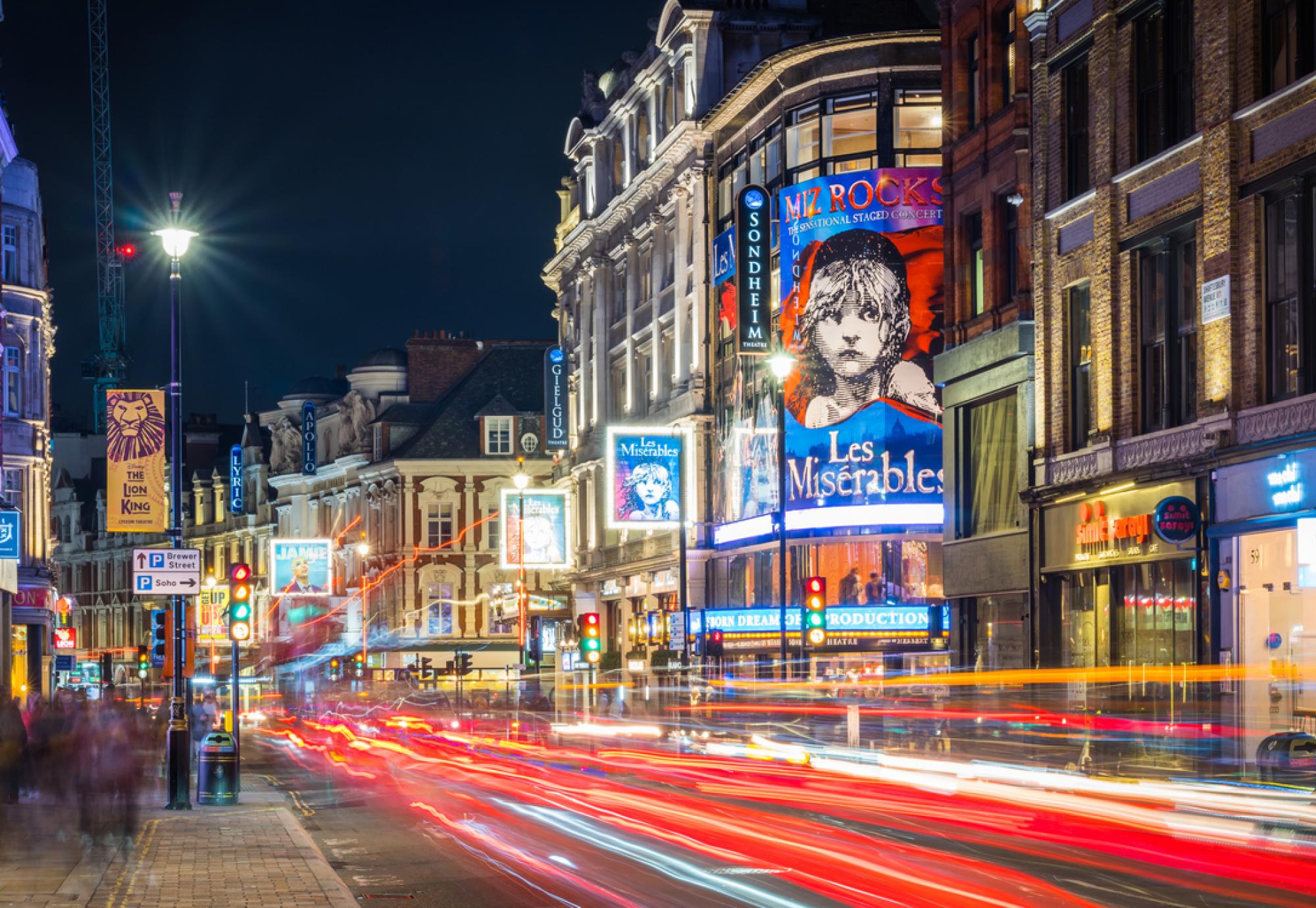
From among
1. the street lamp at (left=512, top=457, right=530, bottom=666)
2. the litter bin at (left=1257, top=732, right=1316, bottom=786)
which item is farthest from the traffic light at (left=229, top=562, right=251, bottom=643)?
the street lamp at (left=512, top=457, right=530, bottom=666)

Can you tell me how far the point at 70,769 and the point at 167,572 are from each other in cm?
339

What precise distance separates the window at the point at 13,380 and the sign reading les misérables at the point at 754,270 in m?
23.5

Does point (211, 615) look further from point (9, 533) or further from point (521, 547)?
point (521, 547)

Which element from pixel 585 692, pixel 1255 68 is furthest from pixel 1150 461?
pixel 585 692

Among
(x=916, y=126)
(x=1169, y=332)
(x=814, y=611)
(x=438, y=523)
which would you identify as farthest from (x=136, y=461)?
(x=438, y=523)

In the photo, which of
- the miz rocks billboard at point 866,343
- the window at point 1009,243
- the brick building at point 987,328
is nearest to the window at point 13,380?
the miz rocks billboard at point 866,343

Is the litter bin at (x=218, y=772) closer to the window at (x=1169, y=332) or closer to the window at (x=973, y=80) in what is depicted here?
the window at (x=1169, y=332)

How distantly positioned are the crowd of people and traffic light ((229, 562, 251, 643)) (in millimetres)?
3488

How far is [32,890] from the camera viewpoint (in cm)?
1577

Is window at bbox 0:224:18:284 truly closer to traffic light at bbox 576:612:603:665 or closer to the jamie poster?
traffic light at bbox 576:612:603:665

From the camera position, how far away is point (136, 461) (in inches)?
1286

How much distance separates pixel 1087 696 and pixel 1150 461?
8.62 meters

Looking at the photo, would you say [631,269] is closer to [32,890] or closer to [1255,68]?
[1255,68]

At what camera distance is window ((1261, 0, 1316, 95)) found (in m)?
28.1
